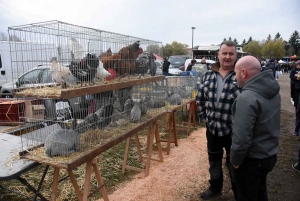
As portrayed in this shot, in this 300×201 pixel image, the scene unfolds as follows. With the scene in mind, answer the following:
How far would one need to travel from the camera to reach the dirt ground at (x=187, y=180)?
307 centimetres

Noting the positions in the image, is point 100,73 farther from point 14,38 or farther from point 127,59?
point 14,38

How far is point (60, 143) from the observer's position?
6.62 ft

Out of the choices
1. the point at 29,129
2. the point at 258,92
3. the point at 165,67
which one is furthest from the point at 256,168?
the point at 165,67

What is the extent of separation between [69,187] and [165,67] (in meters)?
8.21

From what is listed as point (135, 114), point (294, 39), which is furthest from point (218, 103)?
point (294, 39)

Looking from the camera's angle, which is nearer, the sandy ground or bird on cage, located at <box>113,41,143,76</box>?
bird on cage, located at <box>113,41,143,76</box>

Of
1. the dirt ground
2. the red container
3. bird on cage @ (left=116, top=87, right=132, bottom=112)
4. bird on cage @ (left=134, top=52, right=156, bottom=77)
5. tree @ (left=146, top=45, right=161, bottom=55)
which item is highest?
tree @ (left=146, top=45, right=161, bottom=55)

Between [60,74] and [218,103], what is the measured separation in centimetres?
178

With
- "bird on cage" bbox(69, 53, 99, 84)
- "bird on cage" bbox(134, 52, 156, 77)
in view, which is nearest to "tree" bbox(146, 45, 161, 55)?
"bird on cage" bbox(134, 52, 156, 77)

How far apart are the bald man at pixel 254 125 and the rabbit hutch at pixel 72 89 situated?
1.32 m

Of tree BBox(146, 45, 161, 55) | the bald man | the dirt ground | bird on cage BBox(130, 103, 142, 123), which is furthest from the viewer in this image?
tree BBox(146, 45, 161, 55)

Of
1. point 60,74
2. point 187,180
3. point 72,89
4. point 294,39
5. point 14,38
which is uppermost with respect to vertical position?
point 294,39

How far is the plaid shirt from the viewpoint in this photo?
2654mm

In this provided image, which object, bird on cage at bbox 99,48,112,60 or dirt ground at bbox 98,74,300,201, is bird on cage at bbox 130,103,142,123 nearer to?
bird on cage at bbox 99,48,112,60
